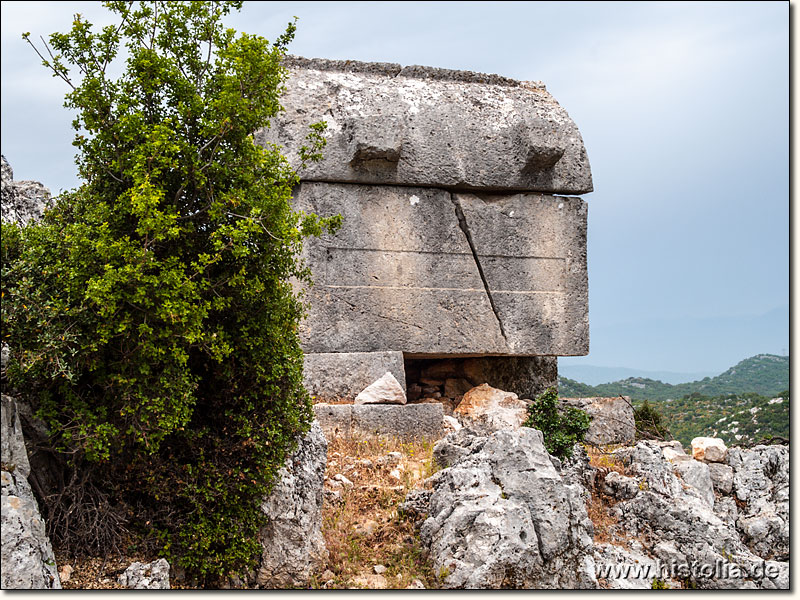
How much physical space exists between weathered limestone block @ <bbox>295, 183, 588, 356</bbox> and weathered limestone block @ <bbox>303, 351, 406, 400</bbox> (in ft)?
0.55

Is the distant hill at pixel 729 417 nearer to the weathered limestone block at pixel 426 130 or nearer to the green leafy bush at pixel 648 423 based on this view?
the green leafy bush at pixel 648 423

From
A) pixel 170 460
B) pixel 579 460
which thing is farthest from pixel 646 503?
pixel 170 460

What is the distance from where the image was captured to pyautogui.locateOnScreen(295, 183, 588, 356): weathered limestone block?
9.41m

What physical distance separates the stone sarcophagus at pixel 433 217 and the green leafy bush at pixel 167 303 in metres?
3.05

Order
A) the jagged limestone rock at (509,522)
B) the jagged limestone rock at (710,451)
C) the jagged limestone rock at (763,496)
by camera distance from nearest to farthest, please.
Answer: the jagged limestone rock at (509,522) < the jagged limestone rock at (763,496) < the jagged limestone rock at (710,451)

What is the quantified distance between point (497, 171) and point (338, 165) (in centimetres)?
183

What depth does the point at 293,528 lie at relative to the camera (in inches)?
238

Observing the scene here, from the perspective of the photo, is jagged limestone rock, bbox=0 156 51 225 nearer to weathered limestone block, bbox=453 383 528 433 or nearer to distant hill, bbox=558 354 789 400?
weathered limestone block, bbox=453 383 528 433

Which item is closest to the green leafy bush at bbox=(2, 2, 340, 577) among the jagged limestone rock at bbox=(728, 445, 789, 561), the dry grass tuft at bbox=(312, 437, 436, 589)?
the dry grass tuft at bbox=(312, 437, 436, 589)

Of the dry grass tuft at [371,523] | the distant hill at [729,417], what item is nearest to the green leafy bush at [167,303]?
the dry grass tuft at [371,523]

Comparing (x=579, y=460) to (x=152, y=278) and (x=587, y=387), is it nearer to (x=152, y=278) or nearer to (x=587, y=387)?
(x=152, y=278)

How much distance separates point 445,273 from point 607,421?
2.57 m

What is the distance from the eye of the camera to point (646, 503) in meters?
7.02

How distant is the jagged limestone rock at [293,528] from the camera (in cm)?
597
